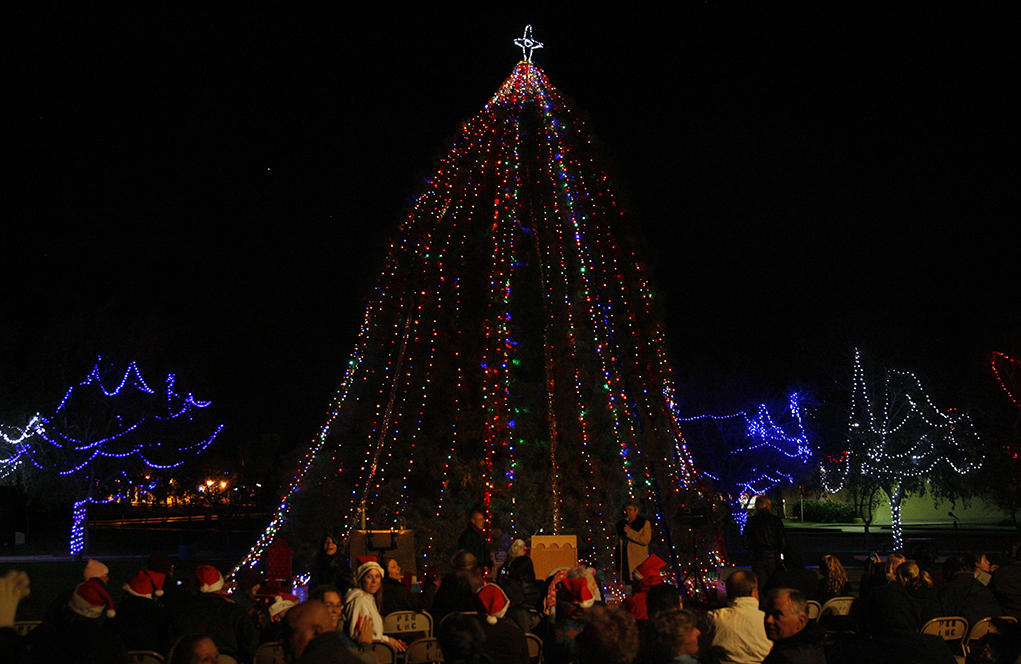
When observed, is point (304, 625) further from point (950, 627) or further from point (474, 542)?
point (474, 542)

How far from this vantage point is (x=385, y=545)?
11602 millimetres

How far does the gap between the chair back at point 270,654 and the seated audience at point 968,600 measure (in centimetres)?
579

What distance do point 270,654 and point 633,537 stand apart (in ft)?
18.8

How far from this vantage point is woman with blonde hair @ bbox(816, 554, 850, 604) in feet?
26.2

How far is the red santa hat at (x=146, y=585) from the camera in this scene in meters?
6.18

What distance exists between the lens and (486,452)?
15250 mm

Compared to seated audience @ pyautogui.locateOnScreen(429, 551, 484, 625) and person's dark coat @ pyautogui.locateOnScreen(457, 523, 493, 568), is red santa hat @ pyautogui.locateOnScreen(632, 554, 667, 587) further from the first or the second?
person's dark coat @ pyautogui.locateOnScreen(457, 523, 493, 568)

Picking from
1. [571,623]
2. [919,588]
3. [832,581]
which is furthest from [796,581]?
[571,623]

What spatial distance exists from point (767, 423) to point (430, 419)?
689 inches

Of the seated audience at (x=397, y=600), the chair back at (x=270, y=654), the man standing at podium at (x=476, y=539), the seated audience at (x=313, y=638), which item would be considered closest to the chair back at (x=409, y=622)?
the seated audience at (x=397, y=600)

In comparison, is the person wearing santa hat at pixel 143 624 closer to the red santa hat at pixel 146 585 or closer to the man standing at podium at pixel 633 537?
the red santa hat at pixel 146 585

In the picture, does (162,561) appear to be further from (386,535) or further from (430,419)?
(430,419)

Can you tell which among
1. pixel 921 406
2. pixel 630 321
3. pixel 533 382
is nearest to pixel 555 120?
pixel 630 321

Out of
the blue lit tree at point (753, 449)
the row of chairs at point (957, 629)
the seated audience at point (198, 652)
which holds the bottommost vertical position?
the row of chairs at point (957, 629)
